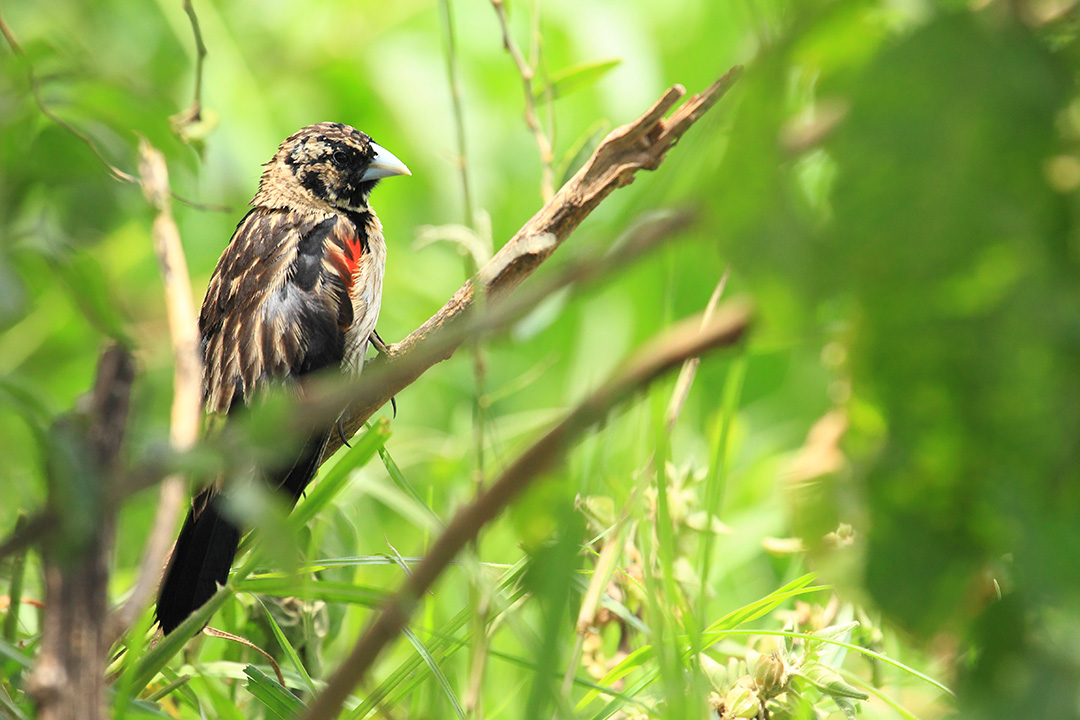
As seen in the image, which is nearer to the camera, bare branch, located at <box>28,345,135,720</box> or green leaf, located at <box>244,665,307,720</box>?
bare branch, located at <box>28,345,135,720</box>

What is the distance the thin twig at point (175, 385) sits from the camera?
84 centimetres

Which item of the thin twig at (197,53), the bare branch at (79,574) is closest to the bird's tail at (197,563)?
the thin twig at (197,53)

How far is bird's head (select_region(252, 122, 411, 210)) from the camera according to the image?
338 cm

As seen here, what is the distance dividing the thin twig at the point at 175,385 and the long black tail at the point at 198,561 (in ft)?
1.78

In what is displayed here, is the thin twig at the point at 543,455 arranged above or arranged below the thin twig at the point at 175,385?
below

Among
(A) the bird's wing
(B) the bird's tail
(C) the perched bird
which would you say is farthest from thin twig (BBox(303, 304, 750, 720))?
(A) the bird's wing

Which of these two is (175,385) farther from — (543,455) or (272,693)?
(543,455)

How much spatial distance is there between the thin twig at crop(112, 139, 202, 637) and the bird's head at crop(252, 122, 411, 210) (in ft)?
5.83

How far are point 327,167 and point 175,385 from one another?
2422 millimetres

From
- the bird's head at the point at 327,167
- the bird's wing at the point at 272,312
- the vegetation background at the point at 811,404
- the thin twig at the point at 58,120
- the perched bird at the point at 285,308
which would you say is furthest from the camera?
the bird's head at the point at 327,167

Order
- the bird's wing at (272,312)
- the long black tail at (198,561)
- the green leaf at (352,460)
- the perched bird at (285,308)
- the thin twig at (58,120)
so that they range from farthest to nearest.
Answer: the bird's wing at (272,312) → the perched bird at (285,308) → the long black tail at (198,561) → the thin twig at (58,120) → the green leaf at (352,460)

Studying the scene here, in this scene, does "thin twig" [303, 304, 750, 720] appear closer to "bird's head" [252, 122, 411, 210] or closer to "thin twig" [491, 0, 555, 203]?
"thin twig" [491, 0, 555, 203]

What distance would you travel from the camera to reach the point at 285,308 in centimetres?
261

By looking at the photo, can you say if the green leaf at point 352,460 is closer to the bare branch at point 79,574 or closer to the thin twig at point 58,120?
the bare branch at point 79,574
